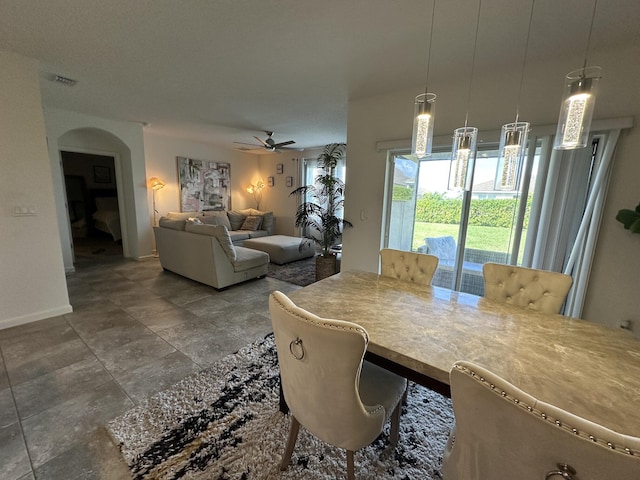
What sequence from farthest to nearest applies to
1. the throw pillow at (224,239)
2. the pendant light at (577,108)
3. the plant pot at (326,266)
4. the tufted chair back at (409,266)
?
the plant pot at (326,266)
the throw pillow at (224,239)
the tufted chair back at (409,266)
the pendant light at (577,108)

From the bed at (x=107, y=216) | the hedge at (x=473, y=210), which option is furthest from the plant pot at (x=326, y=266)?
the bed at (x=107, y=216)

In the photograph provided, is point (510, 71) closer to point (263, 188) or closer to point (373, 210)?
point (373, 210)

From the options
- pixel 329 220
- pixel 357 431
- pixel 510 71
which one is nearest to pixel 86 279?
pixel 329 220

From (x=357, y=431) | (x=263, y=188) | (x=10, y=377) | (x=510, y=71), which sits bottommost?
(x=10, y=377)

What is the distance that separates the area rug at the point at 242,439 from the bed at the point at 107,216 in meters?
6.01

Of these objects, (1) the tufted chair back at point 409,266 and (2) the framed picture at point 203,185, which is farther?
(2) the framed picture at point 203,185

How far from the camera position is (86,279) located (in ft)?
12.9

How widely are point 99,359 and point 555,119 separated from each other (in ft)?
14.0

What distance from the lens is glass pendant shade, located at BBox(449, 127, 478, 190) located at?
1.47m

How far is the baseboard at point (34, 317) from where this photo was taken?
8.31ft

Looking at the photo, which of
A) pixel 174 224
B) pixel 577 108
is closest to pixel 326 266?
pixel 174 224

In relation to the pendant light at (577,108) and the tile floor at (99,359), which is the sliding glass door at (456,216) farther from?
the tile floor at (99,359)

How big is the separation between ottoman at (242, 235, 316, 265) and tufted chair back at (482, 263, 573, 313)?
12.0 feet

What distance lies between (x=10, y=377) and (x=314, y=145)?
→ 581 centimetres
